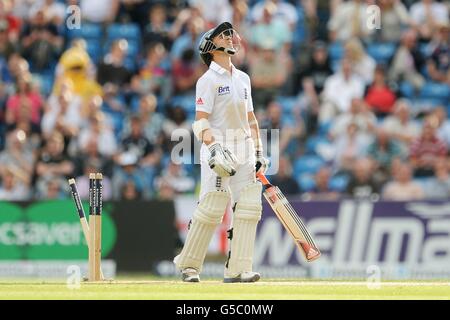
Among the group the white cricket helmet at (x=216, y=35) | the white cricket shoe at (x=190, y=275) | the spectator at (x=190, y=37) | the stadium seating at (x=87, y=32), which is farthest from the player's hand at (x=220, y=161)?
the stadium seating at (x=87, y=32)

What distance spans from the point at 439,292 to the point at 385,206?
6602mm

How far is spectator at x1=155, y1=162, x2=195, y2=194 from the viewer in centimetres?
1966

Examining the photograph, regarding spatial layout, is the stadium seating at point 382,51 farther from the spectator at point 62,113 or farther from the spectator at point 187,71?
the spectator at point 62,113

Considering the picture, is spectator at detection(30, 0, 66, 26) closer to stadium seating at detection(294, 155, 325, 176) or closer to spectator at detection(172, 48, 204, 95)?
spectator at detection(172, 48, 204, 95)

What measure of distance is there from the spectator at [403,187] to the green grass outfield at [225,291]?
19.8 feet

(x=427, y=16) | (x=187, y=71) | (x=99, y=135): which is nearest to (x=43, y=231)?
(x=99, y=135)

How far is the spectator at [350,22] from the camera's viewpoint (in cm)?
2236

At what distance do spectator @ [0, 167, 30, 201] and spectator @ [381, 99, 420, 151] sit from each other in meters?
5.80

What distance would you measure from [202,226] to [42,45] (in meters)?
10.8

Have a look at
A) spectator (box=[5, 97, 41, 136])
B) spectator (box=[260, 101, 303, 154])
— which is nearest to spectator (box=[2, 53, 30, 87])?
spectator (box=[5, 97, 41, 136])

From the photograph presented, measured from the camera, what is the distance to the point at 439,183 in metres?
19.4

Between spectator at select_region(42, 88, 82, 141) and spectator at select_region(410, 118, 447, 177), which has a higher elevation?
spectator at select_region(42, 88, 82, 141)
